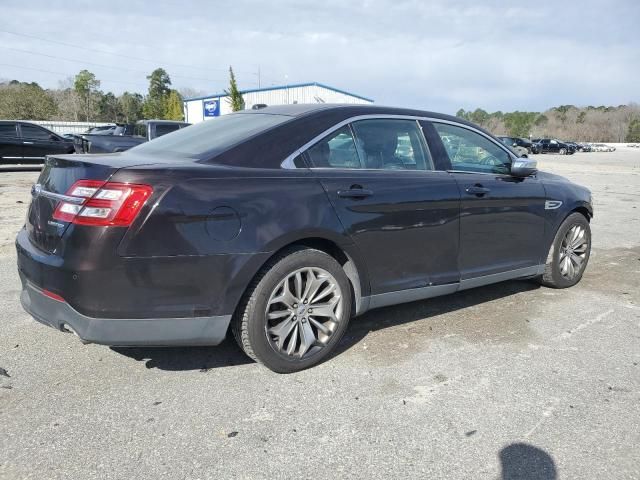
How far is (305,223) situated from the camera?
311cm

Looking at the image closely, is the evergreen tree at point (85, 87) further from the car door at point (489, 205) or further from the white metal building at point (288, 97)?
the car door at point (489, 205)

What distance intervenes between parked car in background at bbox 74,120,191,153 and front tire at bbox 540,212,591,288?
336 inches

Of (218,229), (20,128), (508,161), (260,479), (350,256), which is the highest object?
→ (20,128)

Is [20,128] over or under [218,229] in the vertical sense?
over

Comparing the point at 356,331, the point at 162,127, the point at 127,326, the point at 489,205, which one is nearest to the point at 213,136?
the point at 127,326

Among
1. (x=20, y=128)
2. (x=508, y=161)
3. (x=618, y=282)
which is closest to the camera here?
(x=508, y=161)

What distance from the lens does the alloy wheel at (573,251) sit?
5078 mm

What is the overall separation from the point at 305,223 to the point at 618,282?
403 cm

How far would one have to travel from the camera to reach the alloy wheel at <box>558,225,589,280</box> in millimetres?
5078

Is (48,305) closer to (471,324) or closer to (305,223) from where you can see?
(305,223)

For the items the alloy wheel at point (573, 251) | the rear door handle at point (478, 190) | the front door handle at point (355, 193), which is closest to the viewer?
the front door handle at point (355, 193)

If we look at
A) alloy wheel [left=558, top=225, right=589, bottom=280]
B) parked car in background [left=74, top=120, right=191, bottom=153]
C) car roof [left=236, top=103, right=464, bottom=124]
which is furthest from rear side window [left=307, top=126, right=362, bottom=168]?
parked car in background [left=74, top=120, right=191, bottom=153]

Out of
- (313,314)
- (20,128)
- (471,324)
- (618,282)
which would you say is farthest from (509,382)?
(20,128)

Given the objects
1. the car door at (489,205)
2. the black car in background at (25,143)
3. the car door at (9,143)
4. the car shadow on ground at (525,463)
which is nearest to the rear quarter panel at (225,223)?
the car door at (489,205)
